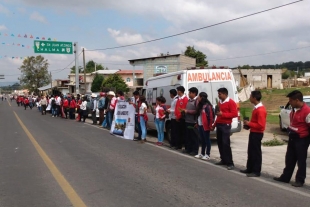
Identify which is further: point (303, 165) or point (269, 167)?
point (269, 167)

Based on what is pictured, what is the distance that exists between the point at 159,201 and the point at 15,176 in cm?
332

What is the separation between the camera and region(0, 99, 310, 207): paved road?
18.5ft

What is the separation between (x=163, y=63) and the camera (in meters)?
44.2

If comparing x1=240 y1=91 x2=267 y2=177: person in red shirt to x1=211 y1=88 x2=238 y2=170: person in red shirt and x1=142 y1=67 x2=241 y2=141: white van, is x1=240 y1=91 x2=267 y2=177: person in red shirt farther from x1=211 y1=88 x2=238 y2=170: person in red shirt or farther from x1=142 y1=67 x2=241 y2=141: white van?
x1=142 y1=67 x2=241 y2=141: white van

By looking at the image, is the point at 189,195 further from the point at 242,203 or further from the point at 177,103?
the point at 177,103

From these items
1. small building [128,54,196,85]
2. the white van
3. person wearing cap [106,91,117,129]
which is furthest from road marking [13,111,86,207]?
small building [128,54,196,85]

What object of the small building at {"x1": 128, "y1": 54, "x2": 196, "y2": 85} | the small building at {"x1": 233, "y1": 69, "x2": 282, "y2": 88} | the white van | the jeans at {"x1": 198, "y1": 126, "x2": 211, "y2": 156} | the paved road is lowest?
the paved road

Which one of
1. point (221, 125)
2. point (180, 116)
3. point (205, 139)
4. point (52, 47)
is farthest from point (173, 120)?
point (52, 47)

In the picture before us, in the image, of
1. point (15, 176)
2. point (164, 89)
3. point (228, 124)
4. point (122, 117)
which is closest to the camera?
point (15, 176)

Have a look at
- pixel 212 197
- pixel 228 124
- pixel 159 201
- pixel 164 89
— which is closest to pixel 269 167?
pixel 228 124

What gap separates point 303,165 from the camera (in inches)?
258

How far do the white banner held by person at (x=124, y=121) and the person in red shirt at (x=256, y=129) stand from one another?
6.36 metres

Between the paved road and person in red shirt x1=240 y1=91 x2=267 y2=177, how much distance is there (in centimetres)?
35

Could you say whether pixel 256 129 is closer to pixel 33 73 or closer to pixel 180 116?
pixel 180 116
